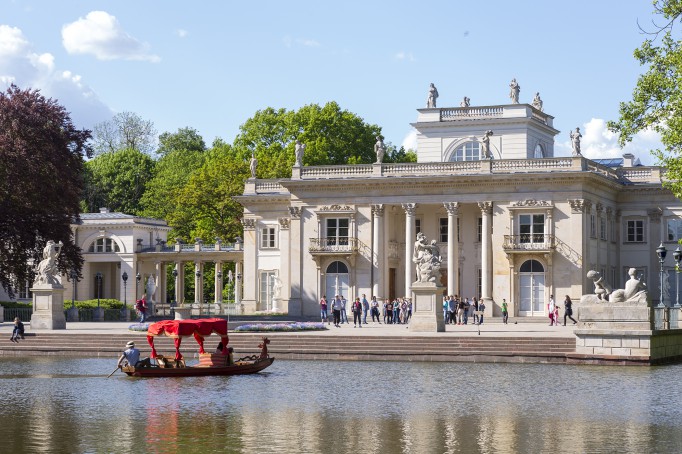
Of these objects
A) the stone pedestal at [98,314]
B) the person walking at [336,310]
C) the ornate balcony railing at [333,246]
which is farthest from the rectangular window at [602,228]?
the stone pedestal at [98,314]

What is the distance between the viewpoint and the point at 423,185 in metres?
68.0

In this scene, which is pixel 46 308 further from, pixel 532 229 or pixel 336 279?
pixel 532 229

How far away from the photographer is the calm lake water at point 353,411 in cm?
2097

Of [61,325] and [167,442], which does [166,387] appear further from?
[61,325]

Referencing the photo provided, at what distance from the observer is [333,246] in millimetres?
69312

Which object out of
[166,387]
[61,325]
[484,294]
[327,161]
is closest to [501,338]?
[166,387]

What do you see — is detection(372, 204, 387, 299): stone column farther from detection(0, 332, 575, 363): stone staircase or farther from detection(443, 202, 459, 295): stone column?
detection(0, 332, 575, 363): stone staircase

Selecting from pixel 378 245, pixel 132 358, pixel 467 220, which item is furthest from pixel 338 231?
pixel 132 358

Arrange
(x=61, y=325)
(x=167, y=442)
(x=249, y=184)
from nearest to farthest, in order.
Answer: (x=167, y=442)
(x=61, y=325)
(x=249, y=184)

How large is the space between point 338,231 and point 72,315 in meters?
15.9

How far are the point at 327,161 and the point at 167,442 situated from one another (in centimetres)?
6914

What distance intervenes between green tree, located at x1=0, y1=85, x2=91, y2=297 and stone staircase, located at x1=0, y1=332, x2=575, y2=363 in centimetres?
1323

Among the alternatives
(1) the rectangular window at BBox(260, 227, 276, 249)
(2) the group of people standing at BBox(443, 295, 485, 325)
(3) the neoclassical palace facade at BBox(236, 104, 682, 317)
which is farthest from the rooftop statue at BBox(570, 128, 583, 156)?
(1) the rectangular window at BBox(260, 227, 276, 249)

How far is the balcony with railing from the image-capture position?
2569 inches
